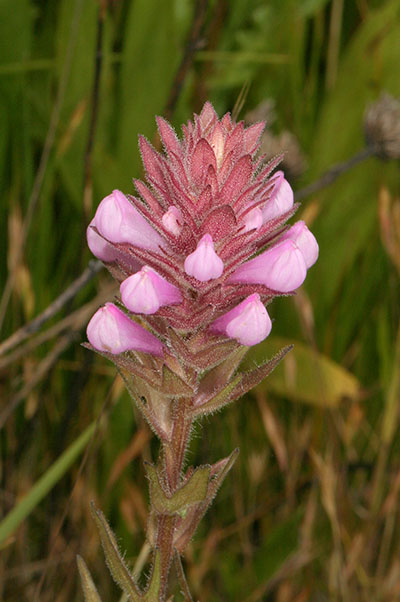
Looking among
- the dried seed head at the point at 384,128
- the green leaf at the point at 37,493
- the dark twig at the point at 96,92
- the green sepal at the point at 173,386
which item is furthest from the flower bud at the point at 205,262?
the dried seed head at the point at 384,128

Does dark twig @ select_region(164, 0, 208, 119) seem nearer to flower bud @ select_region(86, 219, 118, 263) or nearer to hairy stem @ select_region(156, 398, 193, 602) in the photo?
flower bud @ select_region(86, 219, 118, 263)

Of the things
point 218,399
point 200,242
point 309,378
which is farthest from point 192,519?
point 309,378

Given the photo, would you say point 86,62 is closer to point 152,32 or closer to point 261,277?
point 152,32

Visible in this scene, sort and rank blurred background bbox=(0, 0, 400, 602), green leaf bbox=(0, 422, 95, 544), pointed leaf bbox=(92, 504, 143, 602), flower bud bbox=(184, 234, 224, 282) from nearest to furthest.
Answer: flower bud bbox=(184, 234, 224, 282)
pointed leaf bbox=(92, 504, 143, 602)
green leaf bbox=(0, 422, 95, 544)
blurred background bbox=(0, 0, 400, 602)

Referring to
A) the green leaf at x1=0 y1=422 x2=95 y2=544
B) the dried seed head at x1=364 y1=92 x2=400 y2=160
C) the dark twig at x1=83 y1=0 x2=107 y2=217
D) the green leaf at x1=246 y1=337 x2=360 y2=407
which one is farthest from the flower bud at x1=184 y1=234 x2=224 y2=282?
the dried seed head at x1=364 y1=92 x2=400 y2=160

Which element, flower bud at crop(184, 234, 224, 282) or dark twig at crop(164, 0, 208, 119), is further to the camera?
dark twig at crop(164, 0, 208, 119)

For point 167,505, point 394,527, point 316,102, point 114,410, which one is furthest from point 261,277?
point 316,102
